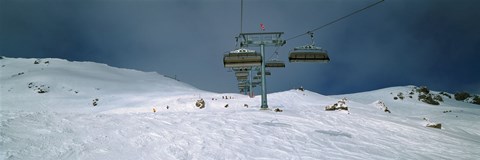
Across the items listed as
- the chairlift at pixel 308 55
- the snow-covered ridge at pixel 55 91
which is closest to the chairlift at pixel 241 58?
the chairlift at pixel 308 55

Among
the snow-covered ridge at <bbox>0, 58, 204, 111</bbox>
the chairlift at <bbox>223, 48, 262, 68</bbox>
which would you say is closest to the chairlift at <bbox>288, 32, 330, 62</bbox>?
the chairlift at <bbox>223, 48, 262, 68</bbox>

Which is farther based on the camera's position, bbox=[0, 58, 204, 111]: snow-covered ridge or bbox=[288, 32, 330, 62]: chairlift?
bbox=[0, 58, 204, 111]: snow-covered ridge

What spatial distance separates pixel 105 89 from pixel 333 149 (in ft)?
136

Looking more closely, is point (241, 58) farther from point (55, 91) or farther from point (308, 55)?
point (55, 91)

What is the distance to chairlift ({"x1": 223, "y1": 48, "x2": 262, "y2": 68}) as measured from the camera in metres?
13.8

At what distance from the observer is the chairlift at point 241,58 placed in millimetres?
13820

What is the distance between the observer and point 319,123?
1223 cm

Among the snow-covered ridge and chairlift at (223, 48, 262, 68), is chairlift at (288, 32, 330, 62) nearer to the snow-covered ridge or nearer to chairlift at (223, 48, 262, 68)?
chairlift at (223, 48, 262, 68)

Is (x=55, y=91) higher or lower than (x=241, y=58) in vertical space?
lower

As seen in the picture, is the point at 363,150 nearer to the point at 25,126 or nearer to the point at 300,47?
the point at 300,47

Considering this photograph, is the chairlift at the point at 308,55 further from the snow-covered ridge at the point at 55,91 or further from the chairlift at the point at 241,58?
the snow-covered ridge at the point at 55,91

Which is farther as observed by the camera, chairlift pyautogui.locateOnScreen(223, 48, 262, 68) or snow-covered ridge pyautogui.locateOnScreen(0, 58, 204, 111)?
snow-covered ridge pyautogui.locateOnScreen(0, 58, 204, 111)

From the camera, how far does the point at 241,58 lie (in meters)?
13.9

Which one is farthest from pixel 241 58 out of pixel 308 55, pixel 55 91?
pixel 55 91
